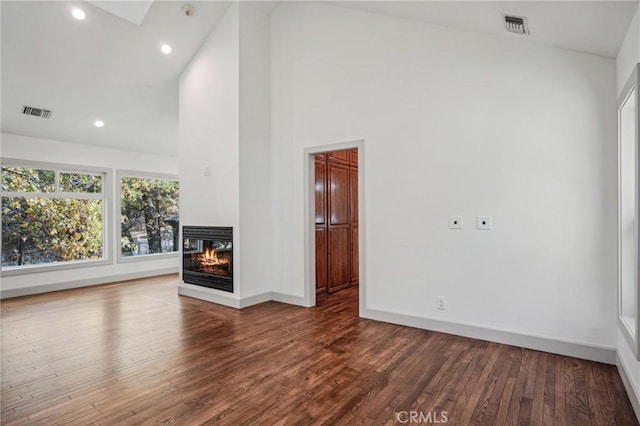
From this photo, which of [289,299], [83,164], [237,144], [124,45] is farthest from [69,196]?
[289,299]

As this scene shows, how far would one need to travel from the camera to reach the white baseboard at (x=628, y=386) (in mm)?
2109

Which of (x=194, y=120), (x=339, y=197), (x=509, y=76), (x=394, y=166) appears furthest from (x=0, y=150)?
(x=509, y=76)

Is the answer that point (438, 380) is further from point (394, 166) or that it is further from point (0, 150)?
point (0, 150)

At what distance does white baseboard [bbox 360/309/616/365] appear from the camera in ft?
9.38

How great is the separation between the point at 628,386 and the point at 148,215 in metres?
7.64

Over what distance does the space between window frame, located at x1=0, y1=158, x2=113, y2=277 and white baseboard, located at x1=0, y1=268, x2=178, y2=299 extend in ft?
0.81

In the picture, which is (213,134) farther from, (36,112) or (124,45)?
(36,112)

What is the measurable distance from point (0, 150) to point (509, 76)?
696cm

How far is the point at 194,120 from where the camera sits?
206 inches

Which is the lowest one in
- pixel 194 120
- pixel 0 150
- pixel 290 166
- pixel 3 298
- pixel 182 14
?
pixel 3 298

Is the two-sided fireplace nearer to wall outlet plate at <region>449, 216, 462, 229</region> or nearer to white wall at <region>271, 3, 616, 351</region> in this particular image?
white wall at <region>271, 3, 616, 351</region>

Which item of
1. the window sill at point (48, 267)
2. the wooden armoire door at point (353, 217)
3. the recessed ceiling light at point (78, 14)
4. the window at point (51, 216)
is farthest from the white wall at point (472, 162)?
the window at point (51, 216)

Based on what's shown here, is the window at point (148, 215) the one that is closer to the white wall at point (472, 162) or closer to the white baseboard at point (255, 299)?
the white baseboard at point (255, 299)


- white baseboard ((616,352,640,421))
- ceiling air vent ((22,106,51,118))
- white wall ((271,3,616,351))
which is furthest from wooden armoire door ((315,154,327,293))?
ceiling air vent ((22,106,51,118))
